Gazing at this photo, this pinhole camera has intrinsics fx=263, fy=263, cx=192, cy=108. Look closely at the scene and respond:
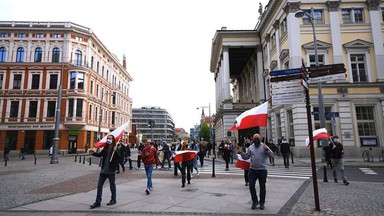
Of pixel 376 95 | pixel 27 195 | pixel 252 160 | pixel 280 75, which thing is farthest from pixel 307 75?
pixel 376 95

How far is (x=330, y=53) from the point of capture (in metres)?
24.3

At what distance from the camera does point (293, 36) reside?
2453cm

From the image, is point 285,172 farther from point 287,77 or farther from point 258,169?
point 287,77

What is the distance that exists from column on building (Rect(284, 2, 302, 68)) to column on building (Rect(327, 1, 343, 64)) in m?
3.02

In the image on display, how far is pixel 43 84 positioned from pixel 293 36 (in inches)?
1509

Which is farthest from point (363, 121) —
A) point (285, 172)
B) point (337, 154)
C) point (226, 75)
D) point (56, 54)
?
point (56, 54)

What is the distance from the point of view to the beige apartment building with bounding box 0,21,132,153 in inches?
1615

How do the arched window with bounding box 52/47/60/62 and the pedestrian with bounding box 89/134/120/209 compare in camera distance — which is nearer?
the pedestrian with bounding box 89/134/120/209

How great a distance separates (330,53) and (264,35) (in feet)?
38.0

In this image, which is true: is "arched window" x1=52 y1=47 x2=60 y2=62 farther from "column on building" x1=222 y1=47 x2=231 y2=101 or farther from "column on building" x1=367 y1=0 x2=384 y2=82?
"column on building" x1=367 y1=0 x2=384 y2=82

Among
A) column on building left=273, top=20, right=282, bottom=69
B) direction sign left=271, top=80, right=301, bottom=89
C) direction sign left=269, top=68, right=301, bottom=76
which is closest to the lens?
direction sign left=269, top=68, right=301, bottom=76

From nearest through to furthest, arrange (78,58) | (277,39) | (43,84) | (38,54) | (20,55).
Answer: (277,39) < (43,84) < (20,55) < (38,54) < (78,58)

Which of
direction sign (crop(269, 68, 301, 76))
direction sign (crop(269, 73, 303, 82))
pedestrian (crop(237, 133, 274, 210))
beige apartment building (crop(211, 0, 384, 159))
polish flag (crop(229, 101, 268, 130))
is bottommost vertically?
pedestrian (crop(237, 133, 274, 210))

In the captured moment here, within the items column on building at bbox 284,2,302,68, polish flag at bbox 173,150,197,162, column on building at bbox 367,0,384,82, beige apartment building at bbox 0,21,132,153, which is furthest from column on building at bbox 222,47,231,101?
polish flag at bbox 173,150,197,162
